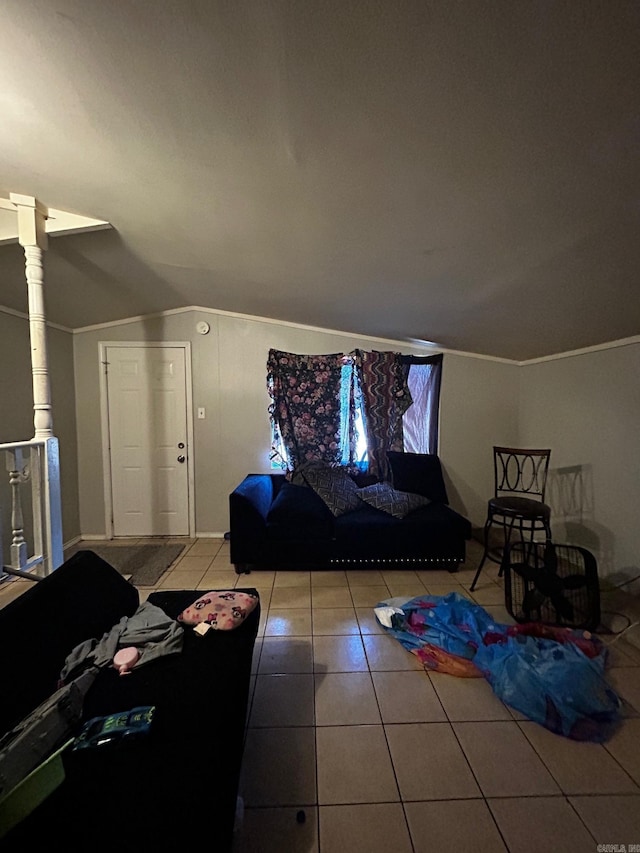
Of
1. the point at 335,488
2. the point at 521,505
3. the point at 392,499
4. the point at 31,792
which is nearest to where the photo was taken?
the point at 31,792

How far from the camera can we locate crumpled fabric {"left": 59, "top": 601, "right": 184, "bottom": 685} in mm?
1248

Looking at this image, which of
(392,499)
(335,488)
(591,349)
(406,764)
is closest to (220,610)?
(406,764)

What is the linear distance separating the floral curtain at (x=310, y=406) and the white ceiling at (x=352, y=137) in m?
1.36

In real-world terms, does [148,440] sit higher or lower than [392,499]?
higher

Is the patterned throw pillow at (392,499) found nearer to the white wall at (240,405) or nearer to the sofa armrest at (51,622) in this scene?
the white wall at (240,405)

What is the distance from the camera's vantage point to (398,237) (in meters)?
1.71

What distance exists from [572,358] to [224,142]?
2.94 meters

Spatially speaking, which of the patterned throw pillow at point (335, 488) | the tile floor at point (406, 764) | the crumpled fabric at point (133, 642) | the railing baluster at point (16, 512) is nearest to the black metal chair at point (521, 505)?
the tile floor at point (406, 764)

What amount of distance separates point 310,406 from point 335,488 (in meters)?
0.91

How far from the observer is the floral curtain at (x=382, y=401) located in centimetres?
351

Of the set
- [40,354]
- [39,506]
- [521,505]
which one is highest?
[40,354]

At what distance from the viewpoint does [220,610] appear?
1.52m

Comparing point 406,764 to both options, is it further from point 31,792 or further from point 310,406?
point 310,406

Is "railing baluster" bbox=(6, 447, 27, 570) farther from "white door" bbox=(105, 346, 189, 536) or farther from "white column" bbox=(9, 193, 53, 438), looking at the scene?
"white door" bbox=(105, 346, 189, 536)
